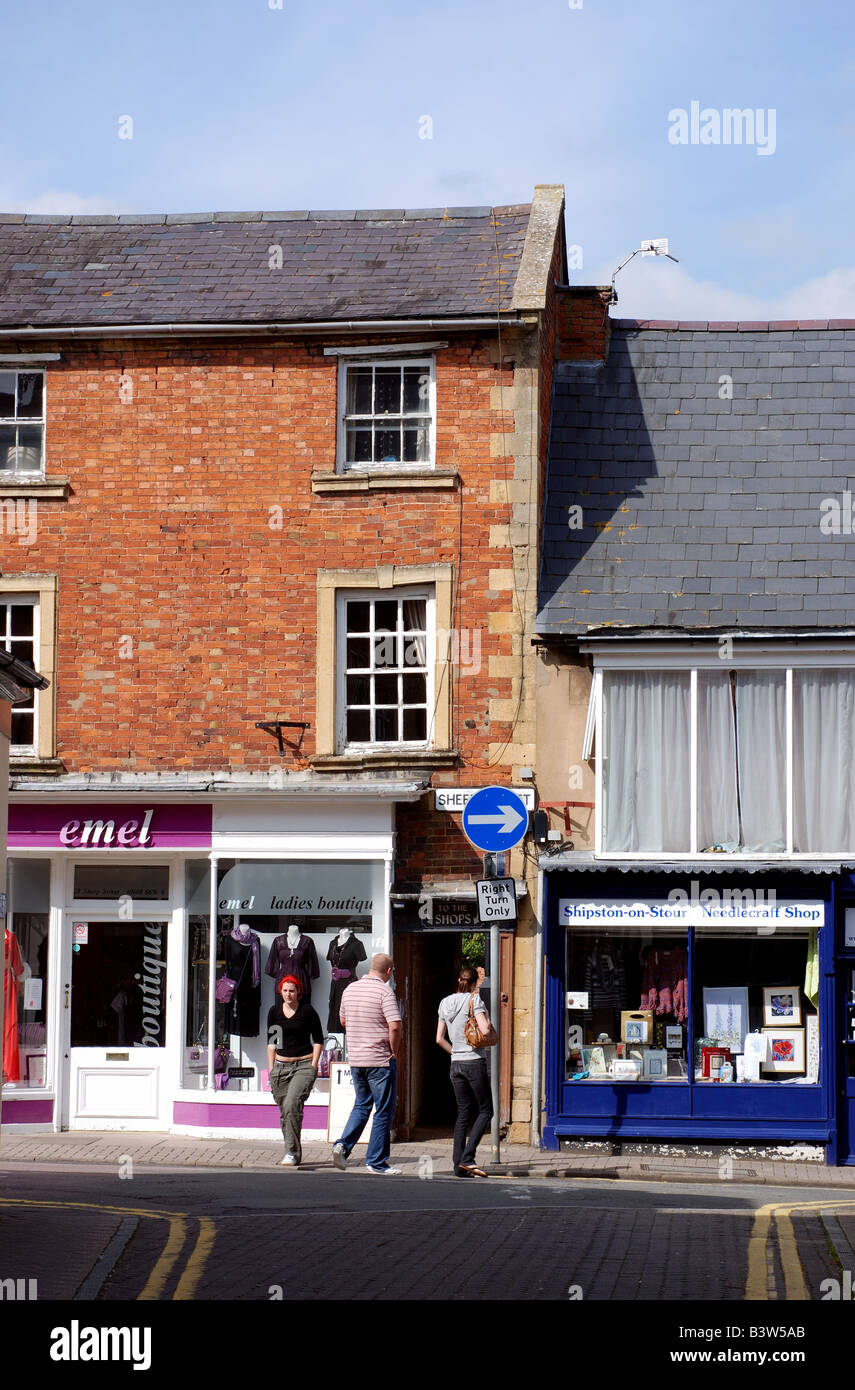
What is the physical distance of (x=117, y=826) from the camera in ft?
59.0

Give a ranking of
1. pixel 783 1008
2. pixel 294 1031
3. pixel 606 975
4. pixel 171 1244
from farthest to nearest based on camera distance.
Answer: pixel 606 975
pixel 783 1008
pixel 294 1031
pixel 171 1244

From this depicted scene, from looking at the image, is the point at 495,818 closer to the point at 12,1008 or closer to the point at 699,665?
the point at 699,665

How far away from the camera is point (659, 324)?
2112cm

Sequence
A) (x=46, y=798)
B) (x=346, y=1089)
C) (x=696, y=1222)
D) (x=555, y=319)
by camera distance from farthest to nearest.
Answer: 1. (x=555, y=319)
2. (x=46, y=798)
3. (x=346, y=1089)
4. (x=696, y=1222)

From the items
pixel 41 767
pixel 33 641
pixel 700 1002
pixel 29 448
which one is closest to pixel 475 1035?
pixel 700 1002

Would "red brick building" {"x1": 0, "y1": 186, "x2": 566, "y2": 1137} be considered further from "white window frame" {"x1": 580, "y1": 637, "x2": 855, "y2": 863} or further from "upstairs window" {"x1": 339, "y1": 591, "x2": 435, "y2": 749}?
"white window frame" {"x1": 580, "y1": 637, "x2": 855, "y2": 863}

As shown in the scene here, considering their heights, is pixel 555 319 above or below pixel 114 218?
below

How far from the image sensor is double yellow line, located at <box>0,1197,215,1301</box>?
883 cm

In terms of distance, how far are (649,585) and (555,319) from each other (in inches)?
156

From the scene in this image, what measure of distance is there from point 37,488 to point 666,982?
865 centimetres

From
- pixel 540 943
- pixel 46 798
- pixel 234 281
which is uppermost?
pixel 234 281

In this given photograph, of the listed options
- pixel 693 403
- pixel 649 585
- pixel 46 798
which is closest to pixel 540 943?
pixel 649 585

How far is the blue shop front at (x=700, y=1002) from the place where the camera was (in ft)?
55.8
